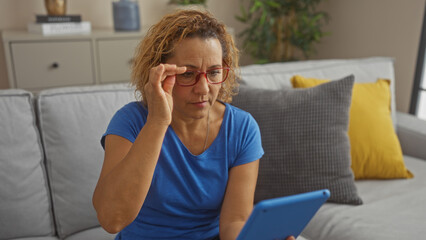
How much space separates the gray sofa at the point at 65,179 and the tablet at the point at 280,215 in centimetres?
60

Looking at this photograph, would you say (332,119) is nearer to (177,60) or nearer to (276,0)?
(177,60)

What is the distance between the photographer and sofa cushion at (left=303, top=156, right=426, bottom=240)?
134 cm

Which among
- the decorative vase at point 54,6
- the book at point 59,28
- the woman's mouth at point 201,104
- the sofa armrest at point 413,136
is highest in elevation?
the decorative vase at point 54,6

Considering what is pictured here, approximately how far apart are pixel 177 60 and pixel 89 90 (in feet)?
2.00

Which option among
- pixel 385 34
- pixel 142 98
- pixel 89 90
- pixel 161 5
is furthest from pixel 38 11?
pixel 385 34

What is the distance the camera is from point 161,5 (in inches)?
122

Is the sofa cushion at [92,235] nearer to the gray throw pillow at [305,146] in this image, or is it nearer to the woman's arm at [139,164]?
the woman's arm at [139,164]

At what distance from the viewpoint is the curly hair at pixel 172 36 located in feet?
3.33

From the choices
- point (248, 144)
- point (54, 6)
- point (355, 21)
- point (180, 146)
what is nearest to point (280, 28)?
point (355, 21)

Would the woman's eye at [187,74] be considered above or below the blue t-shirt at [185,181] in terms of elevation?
above

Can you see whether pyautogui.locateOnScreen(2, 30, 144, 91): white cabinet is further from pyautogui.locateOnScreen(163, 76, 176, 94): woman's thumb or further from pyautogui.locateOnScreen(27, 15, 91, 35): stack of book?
pyautogui.locateOnScreen(163, 76, 176, 94): woman's thumb

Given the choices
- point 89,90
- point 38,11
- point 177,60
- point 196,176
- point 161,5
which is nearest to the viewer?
point 177,60

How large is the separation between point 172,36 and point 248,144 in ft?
1.25

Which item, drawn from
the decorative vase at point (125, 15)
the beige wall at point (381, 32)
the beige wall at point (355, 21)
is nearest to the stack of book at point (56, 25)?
the decorative vase at point (125, 15)
